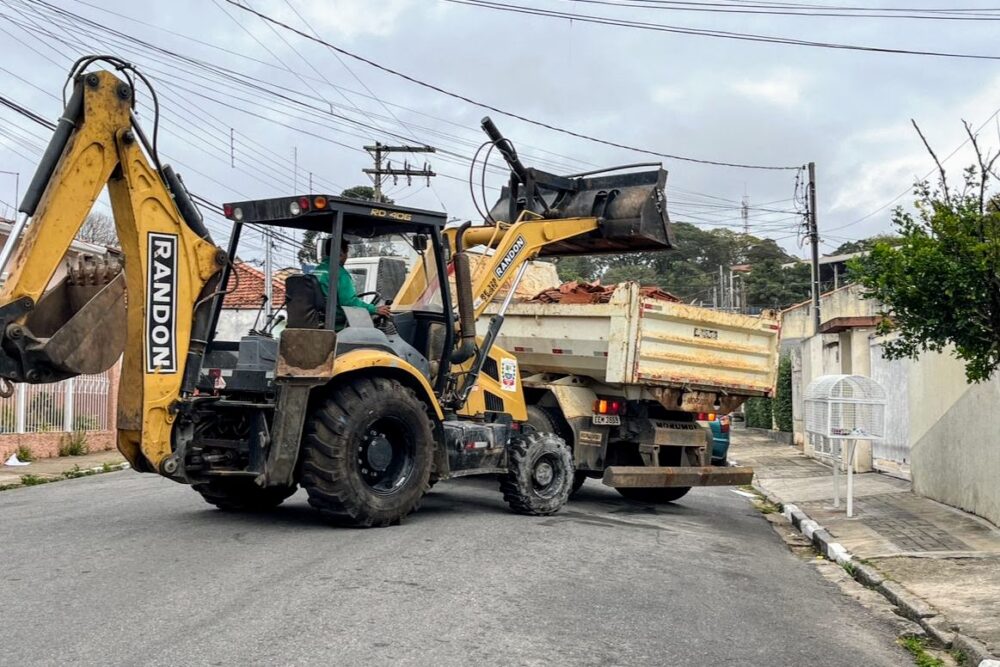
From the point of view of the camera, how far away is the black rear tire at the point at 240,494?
32.8ft

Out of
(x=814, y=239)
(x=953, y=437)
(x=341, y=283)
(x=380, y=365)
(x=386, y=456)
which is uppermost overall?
(x=814, y=239)

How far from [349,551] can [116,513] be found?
3.29 m

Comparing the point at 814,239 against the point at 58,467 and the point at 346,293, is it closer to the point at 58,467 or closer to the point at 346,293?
the point at 58,467

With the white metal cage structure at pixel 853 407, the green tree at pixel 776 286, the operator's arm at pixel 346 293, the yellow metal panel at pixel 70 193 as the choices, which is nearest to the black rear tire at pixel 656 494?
the white metal cage structure at pixel 853 407

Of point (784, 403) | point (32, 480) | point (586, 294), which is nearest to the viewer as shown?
point (586, 294)

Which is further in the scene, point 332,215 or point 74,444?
point 74,444

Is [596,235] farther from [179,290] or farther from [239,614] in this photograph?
[239,614]

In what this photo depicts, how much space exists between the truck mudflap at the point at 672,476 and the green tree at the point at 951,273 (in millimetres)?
4295

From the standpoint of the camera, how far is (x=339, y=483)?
8.95 metres

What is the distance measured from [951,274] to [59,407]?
53.8ft

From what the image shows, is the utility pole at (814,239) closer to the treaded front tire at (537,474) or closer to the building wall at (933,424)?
the building wall at (933,424)

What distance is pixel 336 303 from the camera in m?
9.45

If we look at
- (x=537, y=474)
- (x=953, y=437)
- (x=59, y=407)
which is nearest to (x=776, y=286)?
(x=59, y=407)

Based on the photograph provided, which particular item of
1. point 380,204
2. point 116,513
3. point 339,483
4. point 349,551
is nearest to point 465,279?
point 380,204
